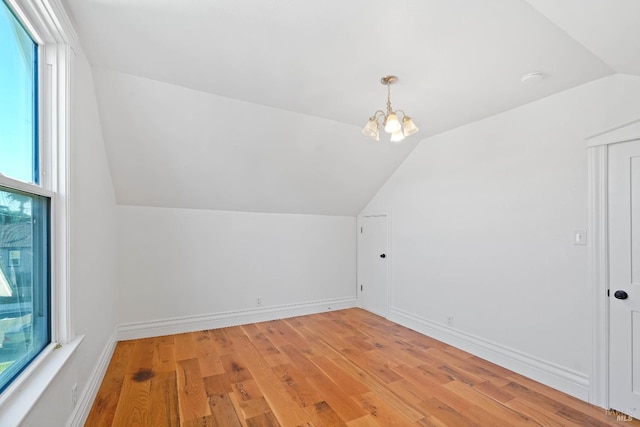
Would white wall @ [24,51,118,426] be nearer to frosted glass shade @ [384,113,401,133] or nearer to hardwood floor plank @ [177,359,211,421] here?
hardwood floor plank @ [177,359,211,421]

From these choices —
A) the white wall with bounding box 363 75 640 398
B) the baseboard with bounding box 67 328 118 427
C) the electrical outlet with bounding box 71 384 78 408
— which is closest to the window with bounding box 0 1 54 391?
the electrical outlet with bounding box 71 384 78 408

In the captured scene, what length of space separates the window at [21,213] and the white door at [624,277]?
3780 millimetres

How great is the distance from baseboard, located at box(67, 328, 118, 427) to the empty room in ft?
0.10

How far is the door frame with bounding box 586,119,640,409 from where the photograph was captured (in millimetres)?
2326

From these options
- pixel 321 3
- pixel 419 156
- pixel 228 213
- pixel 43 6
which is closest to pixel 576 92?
pixel 419 156

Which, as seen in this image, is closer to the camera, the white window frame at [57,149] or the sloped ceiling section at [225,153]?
the white window frame at [57,149]

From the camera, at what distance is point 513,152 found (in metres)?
2.96

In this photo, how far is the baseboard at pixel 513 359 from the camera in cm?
248

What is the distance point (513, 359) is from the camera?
114 inches

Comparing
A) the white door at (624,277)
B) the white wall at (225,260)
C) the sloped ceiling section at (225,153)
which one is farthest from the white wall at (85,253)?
the white door at (624,277)

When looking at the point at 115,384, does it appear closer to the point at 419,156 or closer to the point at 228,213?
the point at 228,213

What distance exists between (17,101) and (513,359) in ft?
13.7

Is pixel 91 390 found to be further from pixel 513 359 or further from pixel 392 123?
pixel 513 359

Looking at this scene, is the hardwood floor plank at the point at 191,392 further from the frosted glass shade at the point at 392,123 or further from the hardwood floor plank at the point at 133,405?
the frosted glass shade at the point at 392,123
